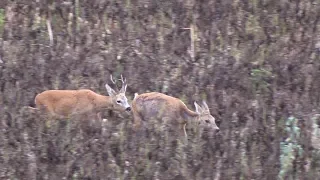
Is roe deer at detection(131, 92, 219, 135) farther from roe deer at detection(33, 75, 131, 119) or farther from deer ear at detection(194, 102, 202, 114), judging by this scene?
roe deer at detection(33, 75, 131, 119)

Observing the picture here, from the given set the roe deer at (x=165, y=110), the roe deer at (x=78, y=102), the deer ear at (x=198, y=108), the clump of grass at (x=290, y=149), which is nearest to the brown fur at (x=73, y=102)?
the roe deer at (x=78, y=102)

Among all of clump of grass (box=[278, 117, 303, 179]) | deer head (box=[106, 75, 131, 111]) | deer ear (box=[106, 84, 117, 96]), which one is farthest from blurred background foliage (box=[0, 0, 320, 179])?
deer ear (box=[106, 84, 117, 96])

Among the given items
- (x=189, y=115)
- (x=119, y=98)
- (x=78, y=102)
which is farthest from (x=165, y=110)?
(x=78, y=102)

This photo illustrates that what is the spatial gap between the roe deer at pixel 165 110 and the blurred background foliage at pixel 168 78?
0.18 m

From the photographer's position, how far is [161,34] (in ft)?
36.2

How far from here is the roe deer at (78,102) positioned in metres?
9.17

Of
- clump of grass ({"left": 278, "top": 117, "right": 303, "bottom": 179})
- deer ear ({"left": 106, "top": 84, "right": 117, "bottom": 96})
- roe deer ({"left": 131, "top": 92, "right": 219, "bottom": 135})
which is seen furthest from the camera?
deer ear ({"left": 106, "top": 84, "right": 117, "bottom": 96})

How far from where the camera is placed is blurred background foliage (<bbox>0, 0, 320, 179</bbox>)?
7.84 meters

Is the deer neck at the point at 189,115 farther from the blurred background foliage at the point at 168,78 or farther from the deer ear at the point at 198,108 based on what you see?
the blurred background foliage at the point at 168,78

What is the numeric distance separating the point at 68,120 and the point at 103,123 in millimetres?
331

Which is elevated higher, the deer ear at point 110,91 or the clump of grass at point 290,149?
the deer ear at point 110,91

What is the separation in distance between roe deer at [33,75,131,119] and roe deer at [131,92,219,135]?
201 millimetres

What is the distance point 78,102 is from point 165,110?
94 centimetres

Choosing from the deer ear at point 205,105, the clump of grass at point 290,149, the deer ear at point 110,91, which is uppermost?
the deer ear at point 110,91
